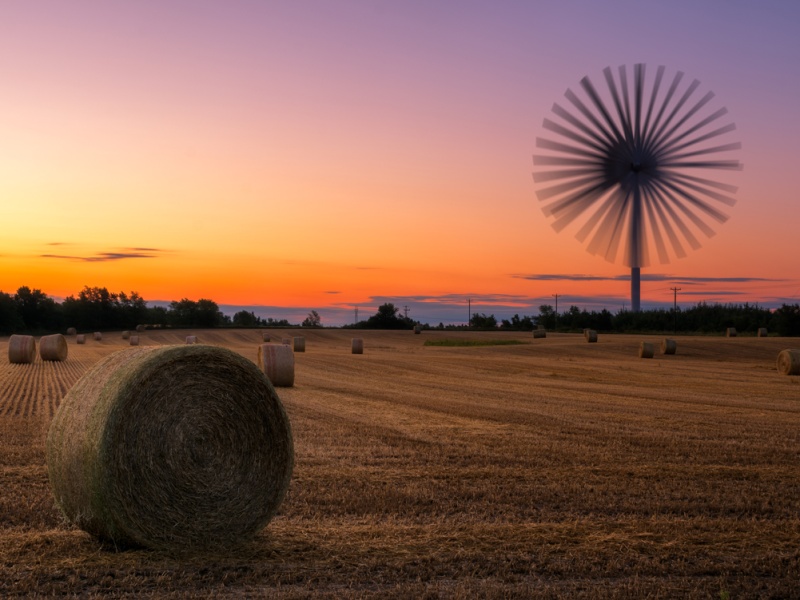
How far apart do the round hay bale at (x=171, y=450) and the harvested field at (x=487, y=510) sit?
27 cm

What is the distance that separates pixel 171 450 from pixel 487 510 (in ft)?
10.4

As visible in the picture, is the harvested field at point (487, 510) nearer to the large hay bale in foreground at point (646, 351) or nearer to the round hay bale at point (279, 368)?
the round hay bale at point (279, 368)

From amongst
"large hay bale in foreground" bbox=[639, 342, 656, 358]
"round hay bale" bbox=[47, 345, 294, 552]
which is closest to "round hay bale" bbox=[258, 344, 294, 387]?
"round hay bale" bbox=[47, 345, 294, 552]

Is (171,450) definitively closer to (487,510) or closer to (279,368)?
(487,510)

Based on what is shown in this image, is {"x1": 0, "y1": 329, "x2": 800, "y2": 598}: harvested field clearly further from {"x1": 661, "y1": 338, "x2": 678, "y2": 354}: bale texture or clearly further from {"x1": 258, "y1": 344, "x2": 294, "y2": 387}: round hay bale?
{"x1": 661, "y1": 338, "x2": 678, "y2": 354}: bale texture

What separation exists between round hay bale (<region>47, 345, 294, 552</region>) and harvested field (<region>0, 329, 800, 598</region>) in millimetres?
275

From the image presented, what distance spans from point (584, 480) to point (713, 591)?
389 cm

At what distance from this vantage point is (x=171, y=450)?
7.87 metres

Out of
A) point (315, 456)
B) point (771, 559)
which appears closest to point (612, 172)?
point (315, 456)

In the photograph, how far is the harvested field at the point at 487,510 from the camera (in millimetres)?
6688

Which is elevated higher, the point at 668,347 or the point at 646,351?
the point at 668,347

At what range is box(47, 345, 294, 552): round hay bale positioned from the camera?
7363mm

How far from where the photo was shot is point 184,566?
7074 mm

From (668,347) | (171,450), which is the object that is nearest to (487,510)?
(171,450)
